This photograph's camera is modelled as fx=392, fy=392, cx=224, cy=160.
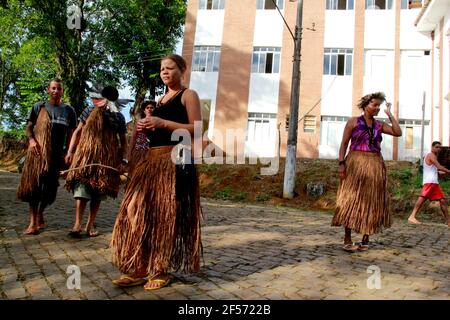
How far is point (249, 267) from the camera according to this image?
3855mm

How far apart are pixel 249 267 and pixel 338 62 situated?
18006 millimetres

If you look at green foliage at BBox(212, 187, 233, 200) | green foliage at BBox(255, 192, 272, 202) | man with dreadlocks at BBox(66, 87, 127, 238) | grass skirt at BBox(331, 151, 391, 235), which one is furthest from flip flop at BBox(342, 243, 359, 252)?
green foliage at BBox(212, 187, 233, 200)

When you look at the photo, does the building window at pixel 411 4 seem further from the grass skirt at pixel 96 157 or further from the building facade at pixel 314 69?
the grass skirt at pixel 96 157

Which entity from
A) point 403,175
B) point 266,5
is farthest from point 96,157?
point 266,5

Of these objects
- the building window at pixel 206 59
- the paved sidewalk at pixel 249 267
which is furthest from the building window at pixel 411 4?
the paved sidewalk at pixel 249 267

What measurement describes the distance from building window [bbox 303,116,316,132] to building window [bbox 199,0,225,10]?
306 inches

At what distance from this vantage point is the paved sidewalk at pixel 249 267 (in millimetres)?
3070

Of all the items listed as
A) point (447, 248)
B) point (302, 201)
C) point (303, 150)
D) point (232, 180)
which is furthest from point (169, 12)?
point (447, 248)

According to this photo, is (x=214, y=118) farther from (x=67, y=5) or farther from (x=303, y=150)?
(x=67, y=5)

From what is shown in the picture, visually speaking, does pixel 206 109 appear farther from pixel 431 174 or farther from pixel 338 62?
pixel 431 174

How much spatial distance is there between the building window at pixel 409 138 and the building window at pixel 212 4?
11648 mm

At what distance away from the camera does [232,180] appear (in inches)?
595

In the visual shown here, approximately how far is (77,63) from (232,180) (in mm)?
13788
